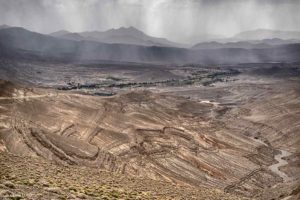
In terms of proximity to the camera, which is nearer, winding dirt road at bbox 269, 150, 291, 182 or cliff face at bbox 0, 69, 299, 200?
cliff face at bbox 0, 69, 299, 200

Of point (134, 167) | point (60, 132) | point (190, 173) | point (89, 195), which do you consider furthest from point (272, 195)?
point (89, 195)

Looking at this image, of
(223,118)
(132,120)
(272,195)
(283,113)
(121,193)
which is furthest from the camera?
(223,118)

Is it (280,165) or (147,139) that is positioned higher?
(147,139)

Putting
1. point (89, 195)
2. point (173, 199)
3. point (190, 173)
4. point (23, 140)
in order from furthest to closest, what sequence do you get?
point (190, 173)
point (23, 140)
point (173, 199)
point (89, 195)

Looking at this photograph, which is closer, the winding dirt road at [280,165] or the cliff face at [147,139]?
the cliff face at [147,139]

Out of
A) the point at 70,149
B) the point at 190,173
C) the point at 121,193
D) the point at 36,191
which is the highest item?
the point at 36,191

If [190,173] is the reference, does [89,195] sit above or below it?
above

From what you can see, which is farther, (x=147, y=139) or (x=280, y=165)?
(x=147, y=139)

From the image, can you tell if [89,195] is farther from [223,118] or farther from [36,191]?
[223,118]

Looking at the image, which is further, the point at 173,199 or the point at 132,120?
the point at 132,120

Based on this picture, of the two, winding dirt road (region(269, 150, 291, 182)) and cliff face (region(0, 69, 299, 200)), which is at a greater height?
cliff face (region(0, 69, 299, 200))

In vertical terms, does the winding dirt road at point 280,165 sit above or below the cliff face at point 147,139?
below
